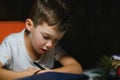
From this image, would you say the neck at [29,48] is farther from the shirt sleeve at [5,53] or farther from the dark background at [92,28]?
the dark background at [92,28]

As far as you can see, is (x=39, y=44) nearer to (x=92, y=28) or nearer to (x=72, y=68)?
(x=72, y=68)

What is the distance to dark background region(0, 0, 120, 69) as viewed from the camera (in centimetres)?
164

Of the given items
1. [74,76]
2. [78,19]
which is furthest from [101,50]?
[74,76]

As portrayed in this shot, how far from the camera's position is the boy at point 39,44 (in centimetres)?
110

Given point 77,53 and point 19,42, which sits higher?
point 19,42

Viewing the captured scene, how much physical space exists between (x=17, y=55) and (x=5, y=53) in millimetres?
70

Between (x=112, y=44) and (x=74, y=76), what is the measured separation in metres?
0.99

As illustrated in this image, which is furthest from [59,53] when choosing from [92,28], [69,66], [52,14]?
[92,28]

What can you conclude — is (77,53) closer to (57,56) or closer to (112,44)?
(112,44)

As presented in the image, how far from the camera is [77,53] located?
165 cm

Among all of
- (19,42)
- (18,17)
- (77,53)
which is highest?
(18,17)

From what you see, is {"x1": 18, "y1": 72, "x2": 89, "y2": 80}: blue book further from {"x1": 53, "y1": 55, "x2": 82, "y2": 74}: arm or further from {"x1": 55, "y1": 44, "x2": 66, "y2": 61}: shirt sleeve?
{"x1": 55, "y1": 44, "x2": 66, "y2": 61}: shirt sleeve

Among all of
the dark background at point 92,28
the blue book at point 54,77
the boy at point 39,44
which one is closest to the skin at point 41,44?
the boy at point 39,44

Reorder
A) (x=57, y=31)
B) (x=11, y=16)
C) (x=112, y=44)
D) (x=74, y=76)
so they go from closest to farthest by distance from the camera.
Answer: (x=74, y=76)
(x=57, y=31)
(x=11, y=16)
(x=112, y=44)
